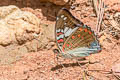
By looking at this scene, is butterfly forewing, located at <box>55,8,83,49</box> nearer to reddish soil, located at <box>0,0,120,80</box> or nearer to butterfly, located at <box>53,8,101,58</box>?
butterfly, located at <box>53,8,101,58</box>

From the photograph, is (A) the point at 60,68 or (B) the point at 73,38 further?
(B) the point at 73,38

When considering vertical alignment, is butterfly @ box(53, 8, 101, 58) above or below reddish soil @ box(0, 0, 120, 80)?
above

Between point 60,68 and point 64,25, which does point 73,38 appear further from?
point 60,68

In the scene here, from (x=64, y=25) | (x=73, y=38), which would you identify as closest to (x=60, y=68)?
(x=73, y=38)

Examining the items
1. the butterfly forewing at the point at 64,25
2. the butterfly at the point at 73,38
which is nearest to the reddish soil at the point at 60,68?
the butterfly at the point at 73,38

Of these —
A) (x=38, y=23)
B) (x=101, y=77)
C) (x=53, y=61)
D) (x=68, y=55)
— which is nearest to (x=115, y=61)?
(x=101, y=77)

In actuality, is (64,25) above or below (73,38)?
above

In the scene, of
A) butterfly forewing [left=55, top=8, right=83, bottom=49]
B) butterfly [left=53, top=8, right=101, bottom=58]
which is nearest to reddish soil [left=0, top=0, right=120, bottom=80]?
butterfly [left=53, top=8, right=101, bottom=58]

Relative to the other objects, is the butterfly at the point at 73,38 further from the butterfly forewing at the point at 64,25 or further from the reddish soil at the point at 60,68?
the reddish soil at the point at 60,68
